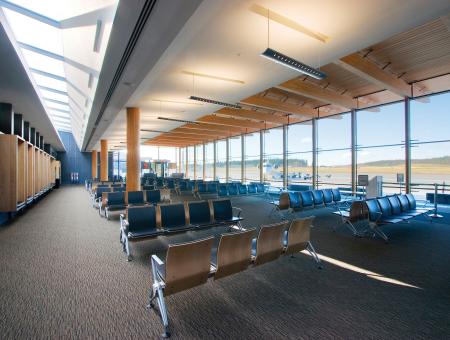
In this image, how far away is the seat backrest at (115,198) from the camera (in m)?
7.02

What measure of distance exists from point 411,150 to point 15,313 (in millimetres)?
10251

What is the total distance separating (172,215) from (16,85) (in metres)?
5.24

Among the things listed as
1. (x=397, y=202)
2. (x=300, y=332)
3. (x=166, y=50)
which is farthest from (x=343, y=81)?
(x=300, y=332)

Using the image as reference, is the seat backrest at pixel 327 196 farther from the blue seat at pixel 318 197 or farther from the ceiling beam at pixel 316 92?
the ceiling beam at pixel 316 92

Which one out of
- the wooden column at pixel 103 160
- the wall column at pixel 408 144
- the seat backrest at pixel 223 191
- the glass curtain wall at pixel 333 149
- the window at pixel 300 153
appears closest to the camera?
the wall column at pixel 408 144

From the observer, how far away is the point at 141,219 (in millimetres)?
4289

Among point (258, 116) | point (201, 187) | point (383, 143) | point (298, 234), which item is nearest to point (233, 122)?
point (258, 116)

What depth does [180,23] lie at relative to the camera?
327 centimetres

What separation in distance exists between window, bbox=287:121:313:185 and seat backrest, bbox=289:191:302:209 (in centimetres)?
479

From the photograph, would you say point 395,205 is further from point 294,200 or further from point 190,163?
point 190,163

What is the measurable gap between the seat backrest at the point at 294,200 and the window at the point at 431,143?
12.7 feet

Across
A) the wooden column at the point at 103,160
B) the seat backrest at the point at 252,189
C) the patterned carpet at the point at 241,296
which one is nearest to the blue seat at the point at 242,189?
the seat backrest at the point at 252,189

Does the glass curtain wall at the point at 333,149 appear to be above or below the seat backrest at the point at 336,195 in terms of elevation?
above

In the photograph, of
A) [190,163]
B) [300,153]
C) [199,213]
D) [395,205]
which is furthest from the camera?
[190,163]
